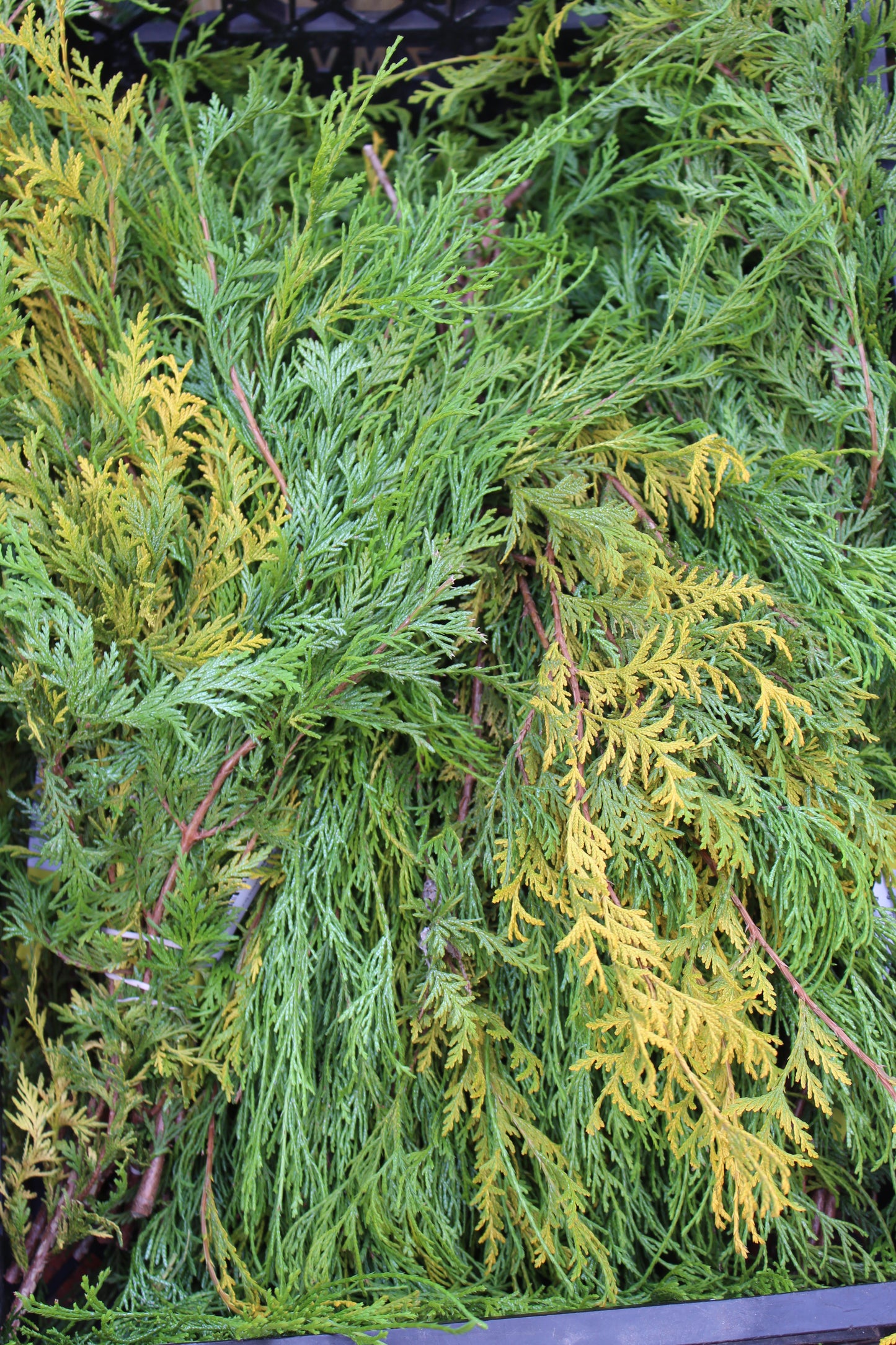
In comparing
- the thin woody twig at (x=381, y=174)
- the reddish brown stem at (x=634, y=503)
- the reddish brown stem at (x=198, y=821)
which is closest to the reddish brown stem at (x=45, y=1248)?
the reddish brown stem at (x=198, y=821)

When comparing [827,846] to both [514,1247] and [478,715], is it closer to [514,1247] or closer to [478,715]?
[478,715]

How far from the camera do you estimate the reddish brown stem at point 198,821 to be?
1180 millimetres

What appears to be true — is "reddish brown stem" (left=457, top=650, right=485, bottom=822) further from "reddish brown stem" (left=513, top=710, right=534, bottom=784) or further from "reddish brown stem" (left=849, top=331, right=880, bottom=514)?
"reddish brown stem" (left=849, top=331, right=880, bottom=514)

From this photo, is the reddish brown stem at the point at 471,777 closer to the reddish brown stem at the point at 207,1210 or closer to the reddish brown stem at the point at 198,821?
the reddish brown stem at the point at 198,821

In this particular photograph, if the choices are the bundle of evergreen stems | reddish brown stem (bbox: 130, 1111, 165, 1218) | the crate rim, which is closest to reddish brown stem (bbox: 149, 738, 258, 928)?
the bundle of evergreen stems

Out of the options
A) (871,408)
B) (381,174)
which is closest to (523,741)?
(871,408)

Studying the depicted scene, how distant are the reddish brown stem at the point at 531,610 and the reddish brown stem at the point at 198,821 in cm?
44

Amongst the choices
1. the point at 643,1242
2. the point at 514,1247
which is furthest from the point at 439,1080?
the point at 643,1242

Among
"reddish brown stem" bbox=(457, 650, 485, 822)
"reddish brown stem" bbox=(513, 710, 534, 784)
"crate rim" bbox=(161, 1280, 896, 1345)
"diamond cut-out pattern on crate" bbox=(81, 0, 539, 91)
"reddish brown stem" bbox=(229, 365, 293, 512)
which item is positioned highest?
"diamond cut-out pattern on crate" bbox=(81, 0, 539, 91)

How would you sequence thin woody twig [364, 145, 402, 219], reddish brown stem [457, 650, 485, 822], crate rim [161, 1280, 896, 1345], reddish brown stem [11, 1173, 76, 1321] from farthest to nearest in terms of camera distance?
thin woody twig [364, 145, 402, 219] < reddish brown stem [457, 650, 485, 822] < reddish brown stem [11, 1173, 76, 1321] < crate rim [161, 1280, 896, 1345]

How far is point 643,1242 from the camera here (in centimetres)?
123

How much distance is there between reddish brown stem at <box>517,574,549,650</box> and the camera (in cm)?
124

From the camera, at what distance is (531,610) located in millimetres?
1280

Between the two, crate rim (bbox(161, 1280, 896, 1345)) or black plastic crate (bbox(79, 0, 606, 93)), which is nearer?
crate rim (bbox(161, 1280, 896, 1345))
